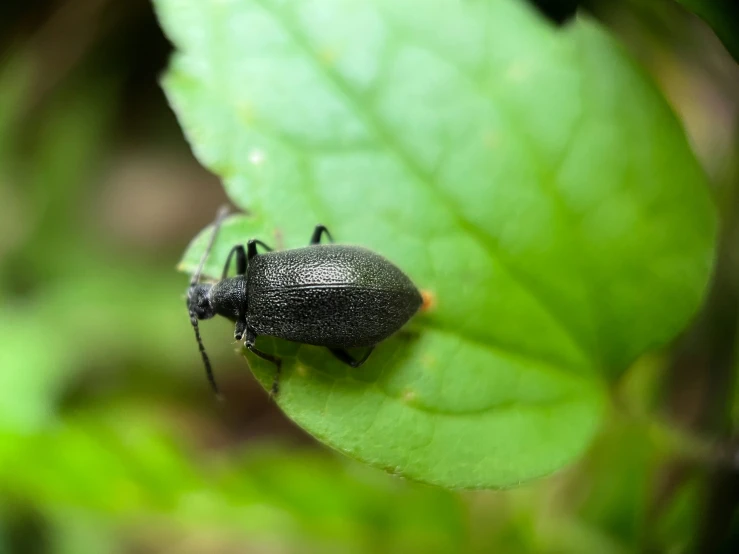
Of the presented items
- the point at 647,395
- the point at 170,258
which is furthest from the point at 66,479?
the point at 647,395

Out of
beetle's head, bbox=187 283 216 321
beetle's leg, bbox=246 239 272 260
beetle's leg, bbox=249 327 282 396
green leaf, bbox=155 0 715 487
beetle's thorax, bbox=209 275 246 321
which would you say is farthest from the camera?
beetle's head, bbox=187 283 216 321

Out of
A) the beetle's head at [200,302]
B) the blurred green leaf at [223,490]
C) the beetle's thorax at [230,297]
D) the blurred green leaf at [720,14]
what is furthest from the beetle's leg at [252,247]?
the blurred green leaf at [720,14]

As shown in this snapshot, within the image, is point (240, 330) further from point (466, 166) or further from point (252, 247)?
point (466, 166)

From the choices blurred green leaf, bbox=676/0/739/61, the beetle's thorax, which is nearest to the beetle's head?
the beetle's thorax

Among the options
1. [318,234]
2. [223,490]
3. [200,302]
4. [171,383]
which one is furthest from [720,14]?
[171,383]

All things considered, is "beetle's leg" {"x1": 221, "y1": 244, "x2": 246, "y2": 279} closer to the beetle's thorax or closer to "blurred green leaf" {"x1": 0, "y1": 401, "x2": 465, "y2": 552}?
the beetle's thorax

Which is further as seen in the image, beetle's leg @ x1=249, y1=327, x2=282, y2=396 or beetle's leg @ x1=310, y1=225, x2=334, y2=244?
beetle's leg @ x1=310, y1=225, x2=334, y2=244

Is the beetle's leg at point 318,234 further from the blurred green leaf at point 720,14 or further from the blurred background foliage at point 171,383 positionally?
the blurred green leaf at point 720,14

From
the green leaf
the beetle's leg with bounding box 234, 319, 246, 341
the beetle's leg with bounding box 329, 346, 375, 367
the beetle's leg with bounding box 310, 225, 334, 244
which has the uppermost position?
the green leaf
